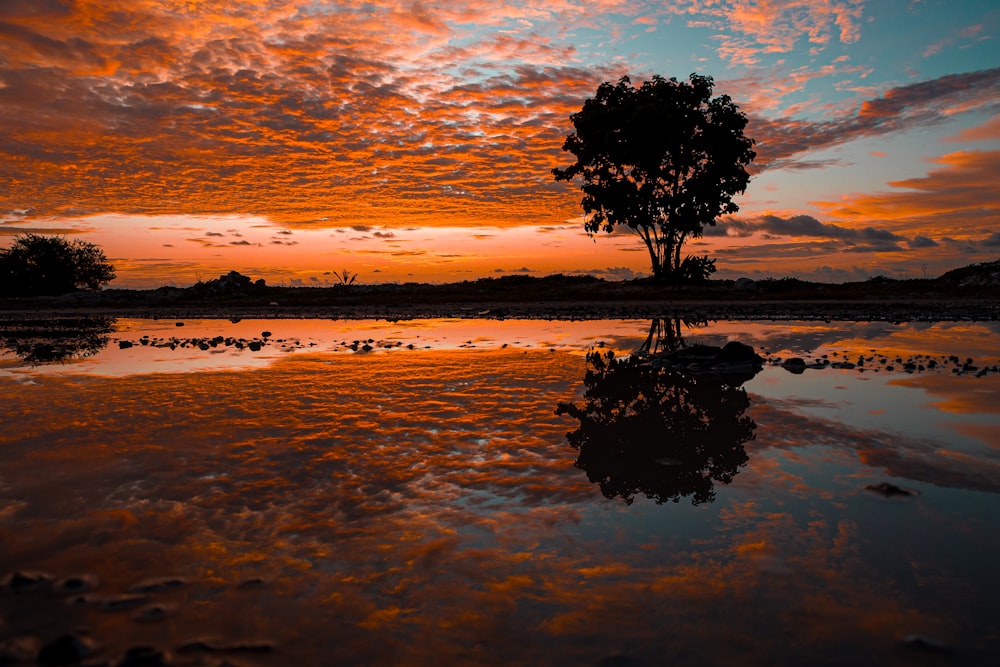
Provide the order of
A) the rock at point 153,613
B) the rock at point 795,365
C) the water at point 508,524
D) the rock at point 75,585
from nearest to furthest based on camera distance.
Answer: the water at point 508,524
the rock at point 153,613
the rock at point 75,585
the rock at point 795,365

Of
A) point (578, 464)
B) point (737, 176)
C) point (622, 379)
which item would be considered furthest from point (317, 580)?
point (737, 176)

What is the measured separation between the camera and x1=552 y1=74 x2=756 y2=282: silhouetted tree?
4547 centimetres

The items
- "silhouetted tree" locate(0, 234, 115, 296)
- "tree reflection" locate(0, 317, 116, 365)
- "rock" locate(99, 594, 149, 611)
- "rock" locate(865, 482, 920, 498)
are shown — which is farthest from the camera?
"silhouetted tree" locate(0, 234, 115, 296)

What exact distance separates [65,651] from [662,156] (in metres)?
48.9

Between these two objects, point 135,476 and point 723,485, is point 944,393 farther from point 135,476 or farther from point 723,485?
point 135,476

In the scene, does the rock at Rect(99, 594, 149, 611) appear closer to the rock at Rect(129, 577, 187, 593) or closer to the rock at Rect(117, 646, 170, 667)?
the rock at Rect(129, 577, 187, 593)

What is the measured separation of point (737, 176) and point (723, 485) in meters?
46.9

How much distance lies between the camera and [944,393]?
9.65m

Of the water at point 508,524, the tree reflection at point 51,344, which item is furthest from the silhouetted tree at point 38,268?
the water at point 508,524

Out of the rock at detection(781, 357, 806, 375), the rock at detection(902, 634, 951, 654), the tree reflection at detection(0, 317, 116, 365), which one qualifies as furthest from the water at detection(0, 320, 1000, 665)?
the tree reflection at detection(0, 317, 116, 365)

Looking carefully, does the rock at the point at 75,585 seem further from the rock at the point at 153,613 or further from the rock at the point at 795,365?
the rock at the point at 795,365

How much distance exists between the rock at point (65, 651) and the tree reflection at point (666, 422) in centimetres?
392

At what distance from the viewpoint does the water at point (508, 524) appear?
3.15 meters

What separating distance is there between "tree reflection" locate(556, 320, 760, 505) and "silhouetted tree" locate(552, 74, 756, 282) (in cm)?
3517
